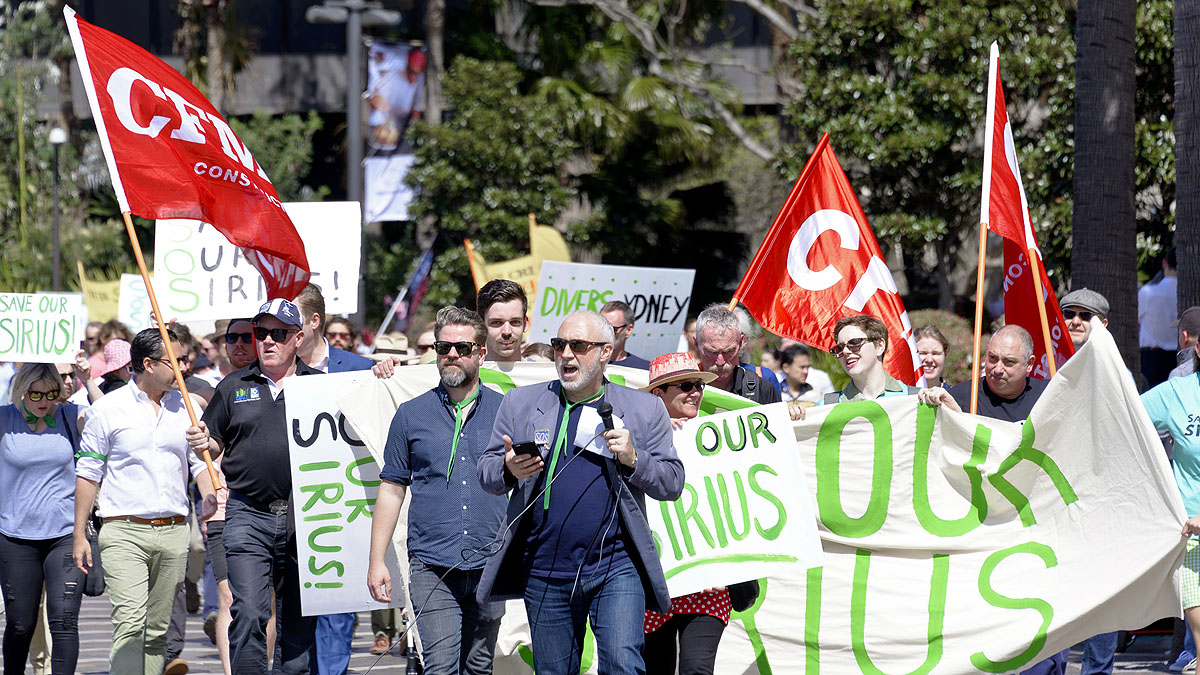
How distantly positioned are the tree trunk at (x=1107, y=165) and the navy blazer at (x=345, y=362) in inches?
218

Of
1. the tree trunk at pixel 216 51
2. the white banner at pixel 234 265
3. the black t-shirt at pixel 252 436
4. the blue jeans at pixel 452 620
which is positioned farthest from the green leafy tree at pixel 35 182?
the blue jeans at pixel 452 620

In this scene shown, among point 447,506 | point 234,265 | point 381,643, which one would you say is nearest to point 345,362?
point 447,506

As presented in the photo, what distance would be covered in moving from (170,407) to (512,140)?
60.7 ft

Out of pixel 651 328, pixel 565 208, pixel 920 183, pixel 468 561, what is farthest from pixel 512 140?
pixel 468 561

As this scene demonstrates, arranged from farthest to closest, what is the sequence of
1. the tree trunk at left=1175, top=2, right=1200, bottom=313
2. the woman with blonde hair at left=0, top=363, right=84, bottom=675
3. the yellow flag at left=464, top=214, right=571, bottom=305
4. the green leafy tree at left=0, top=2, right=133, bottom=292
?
the green leafy tree at left=0, top=2, right=133, bottom=292 → the yellow flag at left=464, top=214, right=571, bottom=305 → the tree trunk at left=1175, top=2, right=1200, bottom=313 → the woman with blonde hair at left=0, top=363, right=84, bottom=675

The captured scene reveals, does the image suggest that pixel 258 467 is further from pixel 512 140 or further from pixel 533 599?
pixel 512 140

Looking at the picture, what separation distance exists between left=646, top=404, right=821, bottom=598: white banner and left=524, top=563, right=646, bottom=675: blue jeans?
0.89m

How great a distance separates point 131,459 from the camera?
789 centimetres

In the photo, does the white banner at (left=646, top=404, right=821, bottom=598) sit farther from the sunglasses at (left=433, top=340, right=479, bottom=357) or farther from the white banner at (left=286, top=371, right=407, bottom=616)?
the white banner at (left=286, top=371, right=407, bottom=616)

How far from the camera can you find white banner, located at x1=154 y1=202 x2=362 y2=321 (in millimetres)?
9781

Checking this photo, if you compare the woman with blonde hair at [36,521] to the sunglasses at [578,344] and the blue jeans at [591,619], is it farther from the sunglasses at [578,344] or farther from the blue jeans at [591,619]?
the sunglasses at [578,344]

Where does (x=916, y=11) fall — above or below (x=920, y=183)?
above

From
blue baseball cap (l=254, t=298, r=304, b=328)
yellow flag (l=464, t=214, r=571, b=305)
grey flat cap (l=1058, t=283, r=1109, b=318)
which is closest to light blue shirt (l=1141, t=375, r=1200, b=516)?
grey flat cap (l=1058, t=283, r=1109, b=318)

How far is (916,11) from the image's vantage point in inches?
779
